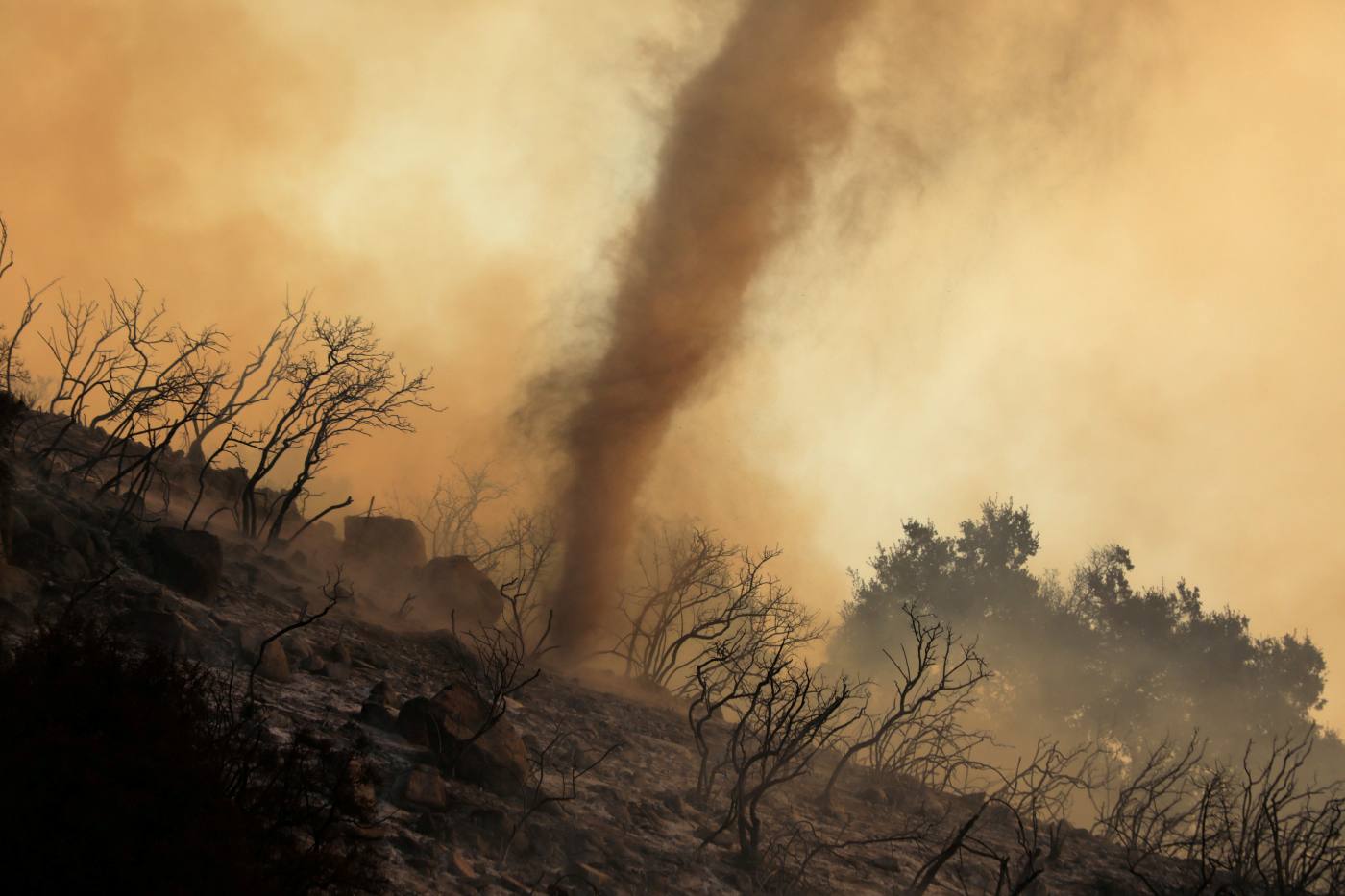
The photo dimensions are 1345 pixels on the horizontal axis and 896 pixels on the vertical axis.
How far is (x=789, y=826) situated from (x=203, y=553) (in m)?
12.2

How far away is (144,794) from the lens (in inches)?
235

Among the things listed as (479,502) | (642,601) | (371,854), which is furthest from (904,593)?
(371,854)

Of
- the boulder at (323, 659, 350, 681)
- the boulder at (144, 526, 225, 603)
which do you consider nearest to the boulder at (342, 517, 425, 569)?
the boulder at (144, 526, 225, 603)

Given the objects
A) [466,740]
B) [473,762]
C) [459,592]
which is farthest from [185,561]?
[459,592]

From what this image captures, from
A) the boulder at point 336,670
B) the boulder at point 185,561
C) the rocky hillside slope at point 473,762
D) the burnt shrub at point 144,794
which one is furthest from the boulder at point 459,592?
the burnt shrub at point 144,794

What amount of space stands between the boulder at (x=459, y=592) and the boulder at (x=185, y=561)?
1192 centimetres

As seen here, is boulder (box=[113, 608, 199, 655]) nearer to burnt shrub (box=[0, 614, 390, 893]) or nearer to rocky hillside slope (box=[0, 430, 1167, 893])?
rocky hillside slope (box=[0, 430, 1167, 893])

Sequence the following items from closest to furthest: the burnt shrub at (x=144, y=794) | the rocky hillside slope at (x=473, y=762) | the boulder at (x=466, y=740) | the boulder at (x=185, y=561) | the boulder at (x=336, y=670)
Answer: the burnt shrub at (x=144, y=794) → the rocky hillside slope at (x=473, y=762) → the boulder at (x=466, y=740) → the boulder at (x=336, y=670) → the boulder at (x=185, y=561)

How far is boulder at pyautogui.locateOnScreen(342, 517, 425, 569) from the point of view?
29.9m

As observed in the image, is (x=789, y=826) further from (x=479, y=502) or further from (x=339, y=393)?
(x=479, y=502)

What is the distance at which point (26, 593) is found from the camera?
10.7m

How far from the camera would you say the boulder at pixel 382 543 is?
29.9 metres

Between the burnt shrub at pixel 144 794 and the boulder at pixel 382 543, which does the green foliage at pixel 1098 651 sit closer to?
the boulder at pixel 382 543

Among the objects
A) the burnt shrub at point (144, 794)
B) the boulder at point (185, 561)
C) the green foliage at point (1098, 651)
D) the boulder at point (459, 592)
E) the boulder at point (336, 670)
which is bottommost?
the burnt shrub at point (144, 794)
